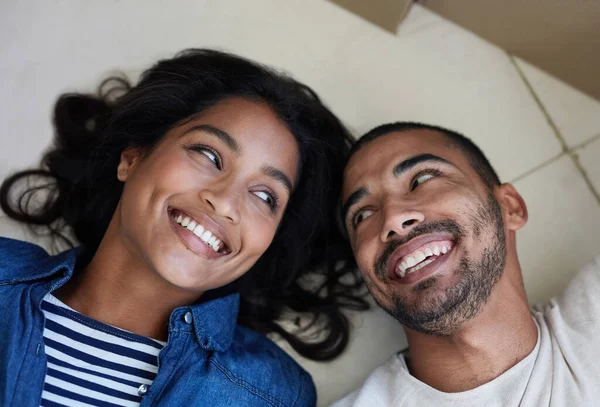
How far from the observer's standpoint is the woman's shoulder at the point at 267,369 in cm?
130

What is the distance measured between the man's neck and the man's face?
0.15 ft

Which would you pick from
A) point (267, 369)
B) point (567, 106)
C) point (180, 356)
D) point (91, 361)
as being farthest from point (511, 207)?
point (91, 361)

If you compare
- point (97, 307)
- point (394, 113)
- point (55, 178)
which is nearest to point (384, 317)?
point (394, 113)

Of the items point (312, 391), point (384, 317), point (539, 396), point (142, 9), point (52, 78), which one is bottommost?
point (312, 391)

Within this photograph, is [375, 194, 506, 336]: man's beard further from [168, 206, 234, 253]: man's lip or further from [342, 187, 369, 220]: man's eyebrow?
[168, 206, 234, 253]: man's lip

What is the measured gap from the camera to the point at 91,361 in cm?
121

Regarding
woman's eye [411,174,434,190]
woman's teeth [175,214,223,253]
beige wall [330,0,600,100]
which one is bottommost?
woman's teeth [175,214,223,253]

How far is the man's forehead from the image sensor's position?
129 cm

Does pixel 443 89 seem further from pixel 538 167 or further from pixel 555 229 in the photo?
pixel 555 229

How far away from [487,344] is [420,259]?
246 mm

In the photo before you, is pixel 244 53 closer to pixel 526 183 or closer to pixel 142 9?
pixel 142 9

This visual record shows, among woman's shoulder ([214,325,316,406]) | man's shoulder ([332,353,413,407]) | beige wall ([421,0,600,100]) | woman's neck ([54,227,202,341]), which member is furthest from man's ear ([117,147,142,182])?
beige wall ([421,0,600,100])

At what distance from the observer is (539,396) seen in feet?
3.81

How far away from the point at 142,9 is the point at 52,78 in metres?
0.34
